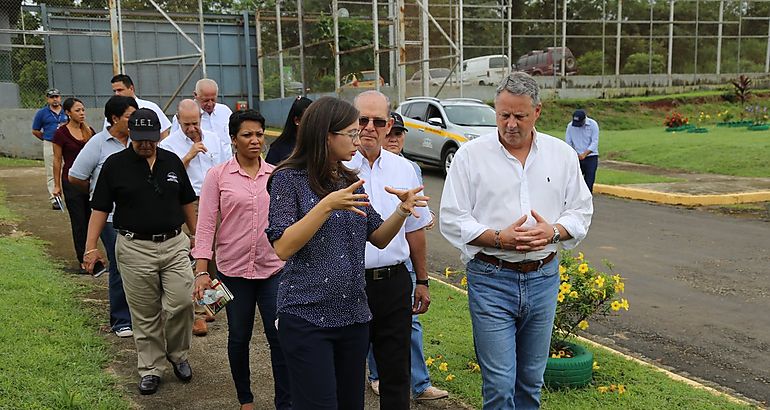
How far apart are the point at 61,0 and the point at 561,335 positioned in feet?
82.8

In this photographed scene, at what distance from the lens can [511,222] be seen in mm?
3447

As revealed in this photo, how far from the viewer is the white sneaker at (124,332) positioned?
5.63m

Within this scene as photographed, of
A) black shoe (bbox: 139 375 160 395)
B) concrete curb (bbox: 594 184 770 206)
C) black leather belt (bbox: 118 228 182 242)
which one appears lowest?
concrete curb (bbox: 594 184 770 206)

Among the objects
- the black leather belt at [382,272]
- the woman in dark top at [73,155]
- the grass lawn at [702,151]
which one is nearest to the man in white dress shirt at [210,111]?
the woman in dark top at [73,155]

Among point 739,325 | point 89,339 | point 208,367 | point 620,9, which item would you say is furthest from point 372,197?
point 620,9

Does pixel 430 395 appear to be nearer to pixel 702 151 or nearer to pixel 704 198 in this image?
pixel 704 198

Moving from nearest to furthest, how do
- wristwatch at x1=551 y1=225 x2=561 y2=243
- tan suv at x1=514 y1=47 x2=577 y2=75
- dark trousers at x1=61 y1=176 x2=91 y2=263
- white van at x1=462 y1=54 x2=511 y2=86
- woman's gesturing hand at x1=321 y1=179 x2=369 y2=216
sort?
woman's gesturing hand at x1=321 y1=179 x2=369 y2=216 → wristwatch at x1=551 y1=225 x2=561 y2=243 → dark trousers at x1=61 y1=176 x2=91 y2=263 → white van at x1=462 y1=54 x2=511 y2=86 → tan suv at x1=514 y1=47 x2=577 y2=75

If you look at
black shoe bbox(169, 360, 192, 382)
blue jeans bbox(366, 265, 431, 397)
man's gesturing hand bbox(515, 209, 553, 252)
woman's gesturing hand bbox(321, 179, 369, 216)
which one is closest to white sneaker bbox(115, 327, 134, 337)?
black shoe bbox(169, 360, 192, 382)

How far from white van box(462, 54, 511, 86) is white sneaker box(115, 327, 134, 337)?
25.5 meters

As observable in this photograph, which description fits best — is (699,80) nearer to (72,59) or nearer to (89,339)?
(72,59)

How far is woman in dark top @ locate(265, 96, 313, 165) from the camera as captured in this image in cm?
470

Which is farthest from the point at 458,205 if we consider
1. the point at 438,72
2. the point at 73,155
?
the point at 438,72

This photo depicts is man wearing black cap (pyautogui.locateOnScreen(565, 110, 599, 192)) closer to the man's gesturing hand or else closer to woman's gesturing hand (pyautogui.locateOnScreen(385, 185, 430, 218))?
the man's gesturing hand

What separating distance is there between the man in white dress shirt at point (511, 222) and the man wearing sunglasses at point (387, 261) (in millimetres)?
287
